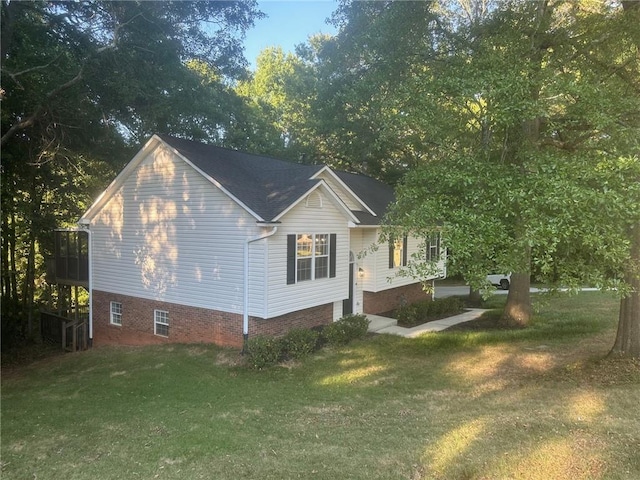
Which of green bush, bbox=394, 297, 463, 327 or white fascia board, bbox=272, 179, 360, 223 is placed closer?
white fascia board, bbox=272, 179, 360, 223

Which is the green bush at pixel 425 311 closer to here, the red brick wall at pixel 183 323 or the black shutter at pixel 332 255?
the red brick wall at pixel 183 323

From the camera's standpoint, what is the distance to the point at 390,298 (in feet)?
60.4

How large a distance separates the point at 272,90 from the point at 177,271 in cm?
2761

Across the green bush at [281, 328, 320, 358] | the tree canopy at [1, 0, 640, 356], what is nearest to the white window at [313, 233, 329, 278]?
the green bush at [281, 328, 320, 358]

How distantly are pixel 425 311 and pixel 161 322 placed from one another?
9434mm

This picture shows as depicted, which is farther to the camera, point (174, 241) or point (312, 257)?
point (174, 241)

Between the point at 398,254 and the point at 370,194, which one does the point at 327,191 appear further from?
the point at 370,194

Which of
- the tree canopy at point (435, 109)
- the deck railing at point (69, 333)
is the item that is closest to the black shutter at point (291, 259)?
the tree canopy at point (435, 109)

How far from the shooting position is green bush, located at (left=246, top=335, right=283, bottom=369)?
427 inches

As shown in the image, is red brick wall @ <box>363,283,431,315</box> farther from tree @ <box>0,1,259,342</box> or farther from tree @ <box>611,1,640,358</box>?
tree @ <box>0,1,259,342</box>

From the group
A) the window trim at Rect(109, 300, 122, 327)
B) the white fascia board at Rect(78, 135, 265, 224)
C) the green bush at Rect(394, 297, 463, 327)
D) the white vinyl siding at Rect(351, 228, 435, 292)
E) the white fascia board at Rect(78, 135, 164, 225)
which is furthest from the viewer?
the white vinyl siding at Rect(351, 228, 435, 292)

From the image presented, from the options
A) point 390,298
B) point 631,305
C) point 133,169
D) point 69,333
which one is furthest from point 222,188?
point 631,305

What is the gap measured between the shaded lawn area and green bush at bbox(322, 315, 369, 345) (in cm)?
40

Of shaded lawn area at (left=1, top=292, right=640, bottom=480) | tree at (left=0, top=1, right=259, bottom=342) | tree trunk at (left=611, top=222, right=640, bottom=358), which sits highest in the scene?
tree at (left=0, top=1, right=259, bottom=342)
